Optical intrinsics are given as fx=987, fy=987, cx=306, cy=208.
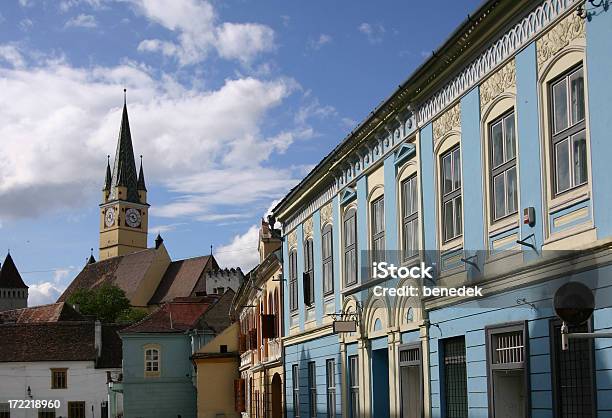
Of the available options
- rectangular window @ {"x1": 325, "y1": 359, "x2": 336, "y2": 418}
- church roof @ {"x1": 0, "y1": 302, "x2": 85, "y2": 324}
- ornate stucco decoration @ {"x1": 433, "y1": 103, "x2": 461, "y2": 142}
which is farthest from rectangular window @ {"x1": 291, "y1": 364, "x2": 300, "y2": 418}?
church roof @ {"x1": 0, "y1": 302, "x2": 85, "y2": 324}

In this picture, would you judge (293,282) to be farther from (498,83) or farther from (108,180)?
(108,180)

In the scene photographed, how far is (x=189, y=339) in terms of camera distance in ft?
164

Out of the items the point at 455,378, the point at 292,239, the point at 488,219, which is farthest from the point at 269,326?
the point at 488,219

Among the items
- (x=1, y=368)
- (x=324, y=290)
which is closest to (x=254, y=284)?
(x=324, y=290)

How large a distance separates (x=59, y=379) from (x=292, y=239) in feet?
141

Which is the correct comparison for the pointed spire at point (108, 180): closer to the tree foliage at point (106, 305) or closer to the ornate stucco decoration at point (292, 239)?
the tree foliage at point (106, 305)

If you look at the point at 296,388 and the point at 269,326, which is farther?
the point at 269,326

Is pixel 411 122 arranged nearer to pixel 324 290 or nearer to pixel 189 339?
pixel 324 290

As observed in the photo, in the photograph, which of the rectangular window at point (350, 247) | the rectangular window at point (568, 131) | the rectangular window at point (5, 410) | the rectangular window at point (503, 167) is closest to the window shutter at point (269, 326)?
the rectangular window at point (350, 247)

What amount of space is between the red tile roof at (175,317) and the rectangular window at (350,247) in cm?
3012

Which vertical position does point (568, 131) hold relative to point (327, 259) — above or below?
above

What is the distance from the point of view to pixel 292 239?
83.9 ft

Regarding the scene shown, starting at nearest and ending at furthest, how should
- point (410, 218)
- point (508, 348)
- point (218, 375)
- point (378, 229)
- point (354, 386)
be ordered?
1. point (508, 348)
2. point (410, 218)
3. point (378, 229)
4. point (354, 386)
5. point (218, 375)

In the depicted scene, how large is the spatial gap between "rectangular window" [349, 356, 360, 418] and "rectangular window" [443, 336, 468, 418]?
15.4 feet
